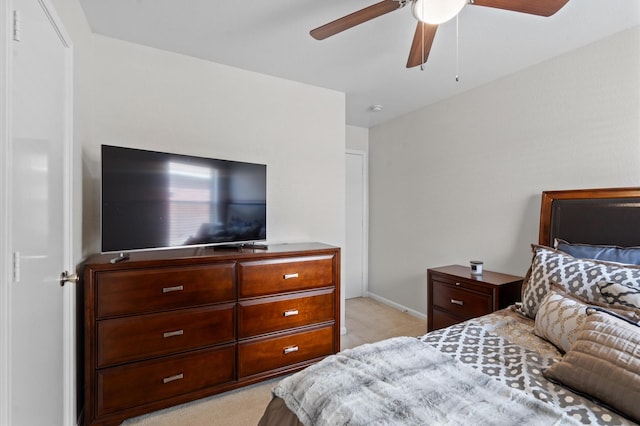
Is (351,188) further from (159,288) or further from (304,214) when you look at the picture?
(159,288)

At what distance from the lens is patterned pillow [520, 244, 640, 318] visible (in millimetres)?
1489

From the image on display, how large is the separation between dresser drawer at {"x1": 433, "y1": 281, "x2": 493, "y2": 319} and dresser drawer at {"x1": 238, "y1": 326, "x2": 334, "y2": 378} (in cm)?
105

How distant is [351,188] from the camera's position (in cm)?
437

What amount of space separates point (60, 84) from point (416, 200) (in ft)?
10.9

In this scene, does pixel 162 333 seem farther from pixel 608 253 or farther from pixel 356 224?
pixel 356 224

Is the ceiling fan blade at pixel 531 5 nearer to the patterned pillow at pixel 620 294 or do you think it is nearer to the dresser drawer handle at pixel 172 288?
the patterned pillow at pixel 620 294

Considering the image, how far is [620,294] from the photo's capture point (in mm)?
1368

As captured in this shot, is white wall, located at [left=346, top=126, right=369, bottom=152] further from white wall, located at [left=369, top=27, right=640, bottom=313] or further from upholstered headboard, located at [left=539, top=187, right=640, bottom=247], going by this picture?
upholstered headboard, located at [left=539, top=187, right=640, bottom=247]

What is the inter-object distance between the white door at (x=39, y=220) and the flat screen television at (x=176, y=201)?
0.78 feet

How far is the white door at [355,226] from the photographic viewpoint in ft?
14.2

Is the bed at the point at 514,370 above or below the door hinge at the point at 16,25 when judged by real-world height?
below

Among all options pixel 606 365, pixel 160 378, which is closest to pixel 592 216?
pixel 606 365

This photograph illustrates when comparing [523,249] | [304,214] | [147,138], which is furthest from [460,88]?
[147,138]

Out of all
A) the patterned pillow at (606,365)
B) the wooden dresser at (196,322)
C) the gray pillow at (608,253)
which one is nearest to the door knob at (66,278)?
the wooden dresser at (196,322)
